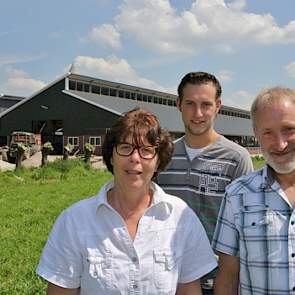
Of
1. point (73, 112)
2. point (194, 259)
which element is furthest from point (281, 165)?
point (73, 112)

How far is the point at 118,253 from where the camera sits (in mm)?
2369

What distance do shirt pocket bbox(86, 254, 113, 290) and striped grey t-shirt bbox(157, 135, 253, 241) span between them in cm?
97

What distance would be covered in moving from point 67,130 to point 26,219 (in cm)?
3285

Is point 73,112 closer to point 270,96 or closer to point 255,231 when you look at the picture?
point 270,96

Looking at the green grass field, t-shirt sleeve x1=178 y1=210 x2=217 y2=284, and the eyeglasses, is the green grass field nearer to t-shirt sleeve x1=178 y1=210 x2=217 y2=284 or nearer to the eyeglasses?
t-shirt sleeve x1=178 y1=210 x2=217 y2=284

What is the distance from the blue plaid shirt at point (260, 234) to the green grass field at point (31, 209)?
12.0ft

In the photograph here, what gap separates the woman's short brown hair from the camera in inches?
96.4

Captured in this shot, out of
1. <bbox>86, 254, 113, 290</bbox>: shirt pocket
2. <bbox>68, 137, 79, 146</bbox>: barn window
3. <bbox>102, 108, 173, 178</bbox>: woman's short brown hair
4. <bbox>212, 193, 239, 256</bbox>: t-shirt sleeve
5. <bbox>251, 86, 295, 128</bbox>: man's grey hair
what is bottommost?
<bbox>86, 254, 113, 290</bbox>: shirt pocket

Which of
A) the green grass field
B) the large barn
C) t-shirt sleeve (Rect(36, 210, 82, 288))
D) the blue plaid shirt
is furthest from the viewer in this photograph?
the large barn

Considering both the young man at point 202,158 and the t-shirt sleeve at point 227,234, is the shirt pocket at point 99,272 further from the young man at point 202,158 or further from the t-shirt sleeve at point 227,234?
the young man at point 202,158

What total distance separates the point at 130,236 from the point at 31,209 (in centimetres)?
941

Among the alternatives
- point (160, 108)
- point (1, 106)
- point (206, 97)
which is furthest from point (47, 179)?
point (1, 106)

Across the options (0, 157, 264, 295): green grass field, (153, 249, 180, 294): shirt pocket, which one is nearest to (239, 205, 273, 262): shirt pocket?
(153, 249, 180, 294): shirt pocket

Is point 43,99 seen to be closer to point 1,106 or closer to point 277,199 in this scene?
point 1,106
